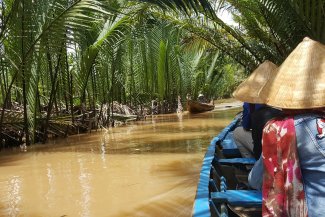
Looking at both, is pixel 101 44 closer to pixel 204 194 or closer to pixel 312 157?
pixel 204 194

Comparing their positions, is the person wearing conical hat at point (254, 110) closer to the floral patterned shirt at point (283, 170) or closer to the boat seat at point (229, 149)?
the boat seat at point (229, 149)

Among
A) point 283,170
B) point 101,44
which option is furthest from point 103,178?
point 101,44

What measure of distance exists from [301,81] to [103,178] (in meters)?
3.92

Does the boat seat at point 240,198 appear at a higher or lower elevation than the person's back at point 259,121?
lower

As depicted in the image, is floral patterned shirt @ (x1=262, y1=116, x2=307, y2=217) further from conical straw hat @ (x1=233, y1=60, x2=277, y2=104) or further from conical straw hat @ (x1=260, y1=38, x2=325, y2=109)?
conical straw hat @ (x1=233, y1=60, x2=277, y2=104)

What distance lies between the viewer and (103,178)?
539 cm

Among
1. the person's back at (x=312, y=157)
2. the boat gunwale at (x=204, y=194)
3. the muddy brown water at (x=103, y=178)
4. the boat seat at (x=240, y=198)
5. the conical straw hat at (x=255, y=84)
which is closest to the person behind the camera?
the person's back at (x=312, y=157)

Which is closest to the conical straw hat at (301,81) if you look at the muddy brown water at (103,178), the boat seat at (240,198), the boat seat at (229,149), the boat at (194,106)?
the boat seat at (240,198)

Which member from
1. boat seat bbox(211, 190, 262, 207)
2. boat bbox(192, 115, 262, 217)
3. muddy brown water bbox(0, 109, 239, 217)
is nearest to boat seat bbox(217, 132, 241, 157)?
boat bbox(192, 115, 262, 217)

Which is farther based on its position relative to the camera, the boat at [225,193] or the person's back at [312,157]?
the boat at [225,193]

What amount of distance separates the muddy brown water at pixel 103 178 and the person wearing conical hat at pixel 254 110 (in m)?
0.81

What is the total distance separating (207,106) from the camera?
1802cm

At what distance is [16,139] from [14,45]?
2047 millimetres

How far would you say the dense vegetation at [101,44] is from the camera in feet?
20.7
